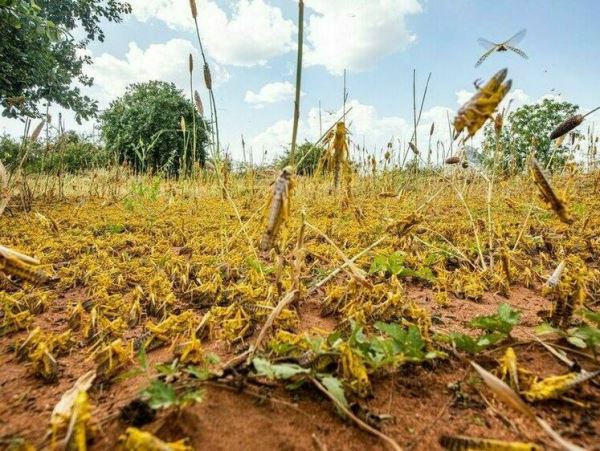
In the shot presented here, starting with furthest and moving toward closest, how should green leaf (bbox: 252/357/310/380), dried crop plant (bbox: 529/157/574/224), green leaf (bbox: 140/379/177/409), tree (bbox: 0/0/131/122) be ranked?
tree (bbox: 0/0/131/122), dried crop plant (bbox: 529/157/574/224), green leaf (bbox: 252/357/310/380), green leaf (bbox: 140/379/177/409)

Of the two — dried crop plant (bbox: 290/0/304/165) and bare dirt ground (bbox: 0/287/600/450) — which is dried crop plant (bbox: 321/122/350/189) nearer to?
dried crop plant (bbox: 290/0/304/165)

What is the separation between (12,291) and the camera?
1566mm

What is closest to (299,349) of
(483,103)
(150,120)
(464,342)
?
(464,342)

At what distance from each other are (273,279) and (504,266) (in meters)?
1.07

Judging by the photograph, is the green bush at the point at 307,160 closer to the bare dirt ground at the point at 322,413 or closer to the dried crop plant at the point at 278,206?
the dried crop plant at the point at 278,206

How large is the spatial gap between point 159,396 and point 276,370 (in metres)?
0.23

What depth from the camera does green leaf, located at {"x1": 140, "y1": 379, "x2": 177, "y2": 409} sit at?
0.63 meters

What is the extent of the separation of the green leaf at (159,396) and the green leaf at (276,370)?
0.18m

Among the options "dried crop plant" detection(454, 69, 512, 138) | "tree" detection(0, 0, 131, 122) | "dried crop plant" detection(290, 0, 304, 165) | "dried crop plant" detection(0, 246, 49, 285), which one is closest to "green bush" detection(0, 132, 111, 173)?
"tree" detection(0, 0, 131, 122)

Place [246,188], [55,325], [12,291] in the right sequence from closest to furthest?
[55,325]
[12,291]
[246,188]

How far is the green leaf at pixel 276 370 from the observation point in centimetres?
73

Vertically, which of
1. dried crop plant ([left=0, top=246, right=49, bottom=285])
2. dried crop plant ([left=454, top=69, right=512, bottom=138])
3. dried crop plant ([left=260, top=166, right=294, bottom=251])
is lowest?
dried crop plant ([left=0, top=246, right=49, bottom=285])

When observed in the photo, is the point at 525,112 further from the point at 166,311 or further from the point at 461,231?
the point at 166,311

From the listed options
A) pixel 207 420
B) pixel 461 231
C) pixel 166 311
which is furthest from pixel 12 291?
pixel 461 231
